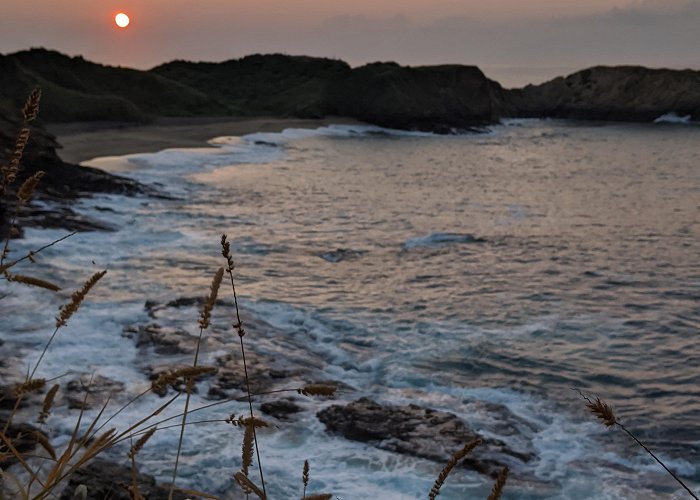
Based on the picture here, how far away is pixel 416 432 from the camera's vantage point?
5.45 metres

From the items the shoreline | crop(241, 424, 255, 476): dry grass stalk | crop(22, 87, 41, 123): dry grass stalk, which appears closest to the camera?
crop(241, 424, 255, 476): dry grass stalk

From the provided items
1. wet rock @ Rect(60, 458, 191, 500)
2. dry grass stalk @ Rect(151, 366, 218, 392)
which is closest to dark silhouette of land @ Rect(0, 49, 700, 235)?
wet rock @ Rect(60, 458, 191, 500)

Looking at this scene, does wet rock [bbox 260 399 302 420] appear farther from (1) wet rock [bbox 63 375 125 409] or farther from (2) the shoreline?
(2) the shoreline

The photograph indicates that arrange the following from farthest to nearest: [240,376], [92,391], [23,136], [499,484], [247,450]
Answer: [240,376] → [92,391] → [23,136] → [247,450] → [499,484]

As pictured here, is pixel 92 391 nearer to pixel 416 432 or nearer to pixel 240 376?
pixel 240 376

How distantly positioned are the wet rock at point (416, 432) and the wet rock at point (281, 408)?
228 mm

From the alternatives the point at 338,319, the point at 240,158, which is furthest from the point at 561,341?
the point at 240,158

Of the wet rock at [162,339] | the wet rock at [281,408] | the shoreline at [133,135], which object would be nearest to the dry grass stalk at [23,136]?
the wet rock at [281,408]

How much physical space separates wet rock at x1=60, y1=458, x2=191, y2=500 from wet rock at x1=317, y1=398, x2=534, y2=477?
172cm

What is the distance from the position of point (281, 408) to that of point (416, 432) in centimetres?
108

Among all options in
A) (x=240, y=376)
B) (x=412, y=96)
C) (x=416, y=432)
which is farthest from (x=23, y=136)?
(x=412, y=96)

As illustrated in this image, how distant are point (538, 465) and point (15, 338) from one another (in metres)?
4.66

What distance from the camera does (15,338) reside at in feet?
21.8

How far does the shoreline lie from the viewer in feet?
82.9
